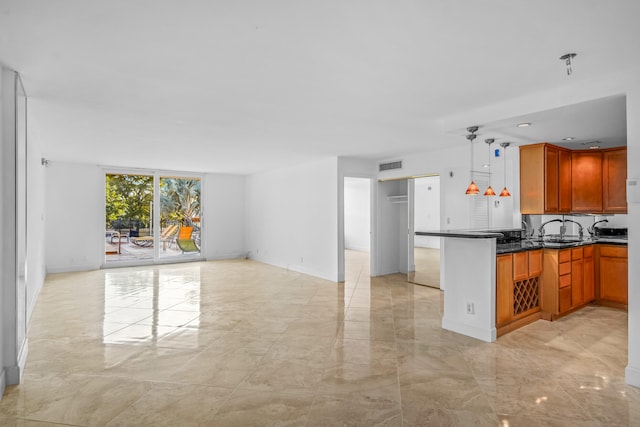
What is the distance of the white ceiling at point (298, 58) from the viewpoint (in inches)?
79.0

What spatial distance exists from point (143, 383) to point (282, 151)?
14.6ft

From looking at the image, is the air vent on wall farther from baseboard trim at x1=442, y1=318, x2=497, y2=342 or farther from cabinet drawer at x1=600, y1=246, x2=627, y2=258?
baseboard trim at x1=442, y1=318, x2=497, y2=342

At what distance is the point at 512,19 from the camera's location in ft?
6.83

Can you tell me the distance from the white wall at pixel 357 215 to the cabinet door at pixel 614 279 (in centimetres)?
718

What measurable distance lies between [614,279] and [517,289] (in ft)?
7.09

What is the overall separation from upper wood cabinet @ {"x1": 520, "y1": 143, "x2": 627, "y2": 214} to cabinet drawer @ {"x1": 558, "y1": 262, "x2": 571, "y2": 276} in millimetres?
831

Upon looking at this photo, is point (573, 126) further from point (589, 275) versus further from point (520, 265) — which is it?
point (589, 275)

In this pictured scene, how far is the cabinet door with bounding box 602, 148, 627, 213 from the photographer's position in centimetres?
530

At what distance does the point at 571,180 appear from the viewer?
5.55 metres

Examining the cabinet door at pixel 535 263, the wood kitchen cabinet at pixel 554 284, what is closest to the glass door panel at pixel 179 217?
the cabinet door at pixel 535 263

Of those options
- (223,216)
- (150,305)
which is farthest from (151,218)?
(150,305)

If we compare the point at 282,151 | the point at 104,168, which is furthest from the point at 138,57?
the point at 104,168

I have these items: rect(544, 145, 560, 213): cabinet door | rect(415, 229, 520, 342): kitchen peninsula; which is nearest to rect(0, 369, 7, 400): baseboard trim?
rect(415, 229, 520, 342): kitchen peninsula

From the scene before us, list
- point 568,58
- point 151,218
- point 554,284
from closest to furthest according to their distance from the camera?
point 568,58, point 554,284, point 151,218
